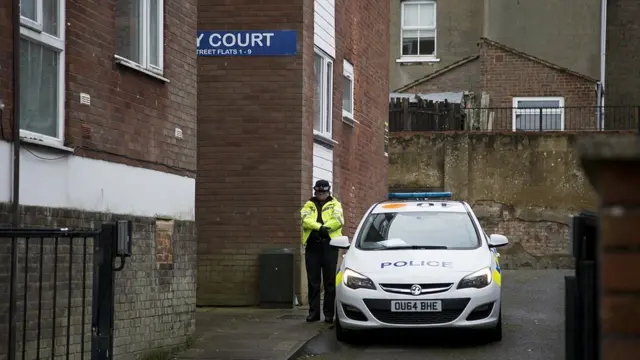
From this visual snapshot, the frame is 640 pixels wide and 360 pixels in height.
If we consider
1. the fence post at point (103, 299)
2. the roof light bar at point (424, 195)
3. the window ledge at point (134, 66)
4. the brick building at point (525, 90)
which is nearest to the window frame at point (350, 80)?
the roof light bar at point (424, 195)

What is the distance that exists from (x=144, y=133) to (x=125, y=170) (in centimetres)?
57

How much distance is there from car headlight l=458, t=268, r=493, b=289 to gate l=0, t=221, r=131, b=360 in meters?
4.35

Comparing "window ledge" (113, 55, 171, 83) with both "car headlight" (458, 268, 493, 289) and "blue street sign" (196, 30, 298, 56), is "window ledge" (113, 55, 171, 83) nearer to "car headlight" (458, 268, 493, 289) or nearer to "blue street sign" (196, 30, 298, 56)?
"car headlight" (458, 268, 493, 289)

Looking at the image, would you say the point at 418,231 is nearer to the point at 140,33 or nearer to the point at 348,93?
the point at 140,33

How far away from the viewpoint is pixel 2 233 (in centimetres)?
651

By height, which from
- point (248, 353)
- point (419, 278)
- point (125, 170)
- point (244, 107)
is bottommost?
point (248, 353)

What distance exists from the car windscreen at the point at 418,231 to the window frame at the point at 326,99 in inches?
181

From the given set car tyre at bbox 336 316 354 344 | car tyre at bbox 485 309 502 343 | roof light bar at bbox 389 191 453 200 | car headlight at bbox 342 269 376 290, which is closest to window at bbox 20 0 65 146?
car headlight at bbox 342 269 376 290

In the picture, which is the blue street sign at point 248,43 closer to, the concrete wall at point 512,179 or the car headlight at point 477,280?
the car headlight at point 477,280

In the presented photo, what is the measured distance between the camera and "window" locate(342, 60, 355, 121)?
19.8 m

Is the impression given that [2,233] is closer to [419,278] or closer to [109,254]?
[109,254]

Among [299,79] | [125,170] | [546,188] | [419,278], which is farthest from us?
[546,188]

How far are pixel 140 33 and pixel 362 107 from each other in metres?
11.0

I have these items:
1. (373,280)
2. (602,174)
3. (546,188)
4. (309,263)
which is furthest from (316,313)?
(546,188)
